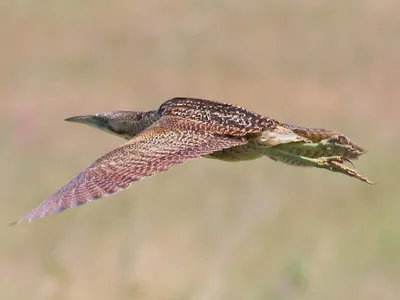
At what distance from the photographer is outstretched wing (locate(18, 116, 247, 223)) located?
3602 millimetres

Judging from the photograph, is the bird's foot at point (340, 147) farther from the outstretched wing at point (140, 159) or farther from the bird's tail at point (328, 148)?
the outstretched wing at point (140, 159)

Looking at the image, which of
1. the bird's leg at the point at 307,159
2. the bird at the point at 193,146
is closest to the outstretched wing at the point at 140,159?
the bird at the point at 193,146

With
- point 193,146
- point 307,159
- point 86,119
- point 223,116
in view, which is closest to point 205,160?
point 86,119

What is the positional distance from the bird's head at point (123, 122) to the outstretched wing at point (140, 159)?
0.51 m

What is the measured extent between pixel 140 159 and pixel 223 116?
0.60 meters

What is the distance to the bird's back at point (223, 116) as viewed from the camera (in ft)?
14.3

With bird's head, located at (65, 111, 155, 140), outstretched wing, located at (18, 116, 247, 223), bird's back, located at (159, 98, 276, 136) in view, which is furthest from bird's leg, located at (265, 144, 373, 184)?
bird's head, located at (65, 111, 155, 140)

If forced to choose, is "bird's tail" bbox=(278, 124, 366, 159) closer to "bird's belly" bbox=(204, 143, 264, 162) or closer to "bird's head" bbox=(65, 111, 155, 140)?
"bird's belly" bbox=(204, 143, 264, 162)

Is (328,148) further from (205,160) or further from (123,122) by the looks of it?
(205,160)

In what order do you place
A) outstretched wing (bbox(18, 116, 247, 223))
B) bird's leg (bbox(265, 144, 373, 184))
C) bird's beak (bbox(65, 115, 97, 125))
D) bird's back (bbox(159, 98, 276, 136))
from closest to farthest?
outstretched wing (bbox(18, 116, 247, 223)) < bird's back (bbox(159, 98, 276, 136)) < bird's leg (bbox(265, 144, 373, 184)) < bird's beak (bbox(65, 115, 97, 125))

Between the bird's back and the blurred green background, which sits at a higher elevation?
the bird's back

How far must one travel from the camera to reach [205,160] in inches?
365

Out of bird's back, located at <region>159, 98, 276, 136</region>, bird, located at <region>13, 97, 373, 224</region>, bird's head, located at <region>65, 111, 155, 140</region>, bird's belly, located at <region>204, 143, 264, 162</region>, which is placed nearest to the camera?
bird, located at <region>13, 97, 373, 224</region>

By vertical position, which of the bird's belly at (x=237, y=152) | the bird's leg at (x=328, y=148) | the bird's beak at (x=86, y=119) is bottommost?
the bird's beak at (x=86, y=119)
